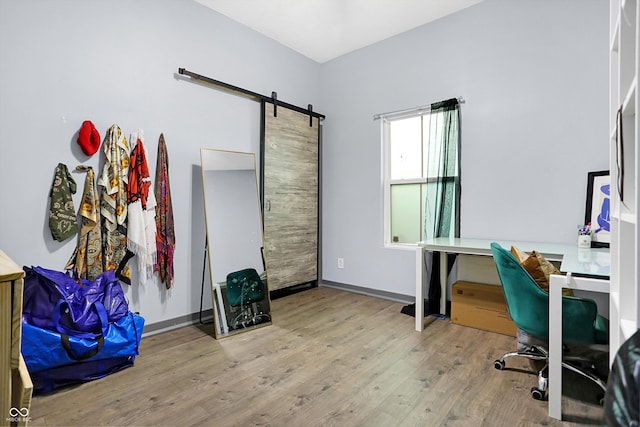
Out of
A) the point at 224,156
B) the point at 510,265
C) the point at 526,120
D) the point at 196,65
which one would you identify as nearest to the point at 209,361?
the point at 224,156

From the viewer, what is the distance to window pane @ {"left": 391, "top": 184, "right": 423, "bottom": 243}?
3576mm

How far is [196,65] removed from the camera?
114 inches

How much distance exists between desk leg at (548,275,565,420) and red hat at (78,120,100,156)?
2871 millimetres

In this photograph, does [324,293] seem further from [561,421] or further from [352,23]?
[352,23]

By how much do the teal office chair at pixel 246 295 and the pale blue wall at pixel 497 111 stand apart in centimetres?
136

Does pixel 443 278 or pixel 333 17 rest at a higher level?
pixel 333 17

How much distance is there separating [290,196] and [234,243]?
1024 mm

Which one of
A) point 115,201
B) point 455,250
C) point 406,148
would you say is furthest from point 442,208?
point 115,201

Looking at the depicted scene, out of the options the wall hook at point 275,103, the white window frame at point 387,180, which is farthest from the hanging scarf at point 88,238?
the white window frame at point 387,180

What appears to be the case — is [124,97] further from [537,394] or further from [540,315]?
[537,394]

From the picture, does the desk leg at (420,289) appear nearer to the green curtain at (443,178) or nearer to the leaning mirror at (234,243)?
the green curtain at (443,178)

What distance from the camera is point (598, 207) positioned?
2.39 metres

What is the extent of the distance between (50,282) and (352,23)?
3.31 meters

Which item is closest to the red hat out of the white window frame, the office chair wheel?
the white window frame
